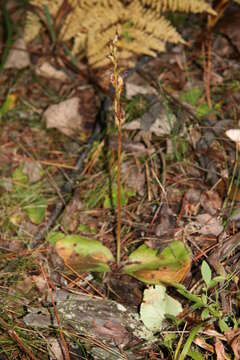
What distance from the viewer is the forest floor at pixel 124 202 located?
61.7 inches

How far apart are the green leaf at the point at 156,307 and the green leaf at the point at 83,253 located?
25 cm

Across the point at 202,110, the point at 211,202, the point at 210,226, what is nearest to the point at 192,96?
the point at 202,110

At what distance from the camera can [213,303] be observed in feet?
5.15

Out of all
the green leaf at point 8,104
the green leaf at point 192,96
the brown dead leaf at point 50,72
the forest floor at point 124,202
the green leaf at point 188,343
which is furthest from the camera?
the brown dead leaf at point 50,72

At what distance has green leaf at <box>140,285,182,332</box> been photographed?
1.61 meters

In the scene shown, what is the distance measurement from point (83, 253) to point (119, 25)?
1321 mm

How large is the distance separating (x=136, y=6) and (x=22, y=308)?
5.61 feet

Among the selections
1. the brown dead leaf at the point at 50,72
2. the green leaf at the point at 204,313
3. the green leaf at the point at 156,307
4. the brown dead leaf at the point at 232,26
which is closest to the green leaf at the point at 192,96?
the brown dead leaf at the point at 232,26

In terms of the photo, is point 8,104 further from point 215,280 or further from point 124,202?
point 215,280

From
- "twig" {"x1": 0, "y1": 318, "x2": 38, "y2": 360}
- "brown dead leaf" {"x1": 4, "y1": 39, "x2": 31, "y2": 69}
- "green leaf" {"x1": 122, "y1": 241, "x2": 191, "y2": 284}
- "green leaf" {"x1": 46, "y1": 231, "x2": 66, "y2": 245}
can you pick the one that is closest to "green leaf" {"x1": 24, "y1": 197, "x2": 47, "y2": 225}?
"green leaf" {"x1": 46, "y1": 231, "x2": 66, "y2": 245}

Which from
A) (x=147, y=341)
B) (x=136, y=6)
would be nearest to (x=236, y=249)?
(x=147, y=341)

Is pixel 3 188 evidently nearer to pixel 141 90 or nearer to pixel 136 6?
pixel 141 90

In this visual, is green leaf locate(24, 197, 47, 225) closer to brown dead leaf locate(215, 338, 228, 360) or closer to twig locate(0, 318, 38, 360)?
twig locate(0, 318, 38, 360)

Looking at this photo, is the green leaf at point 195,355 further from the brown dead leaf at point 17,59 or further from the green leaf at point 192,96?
the brown dead leaf at point 17,59
